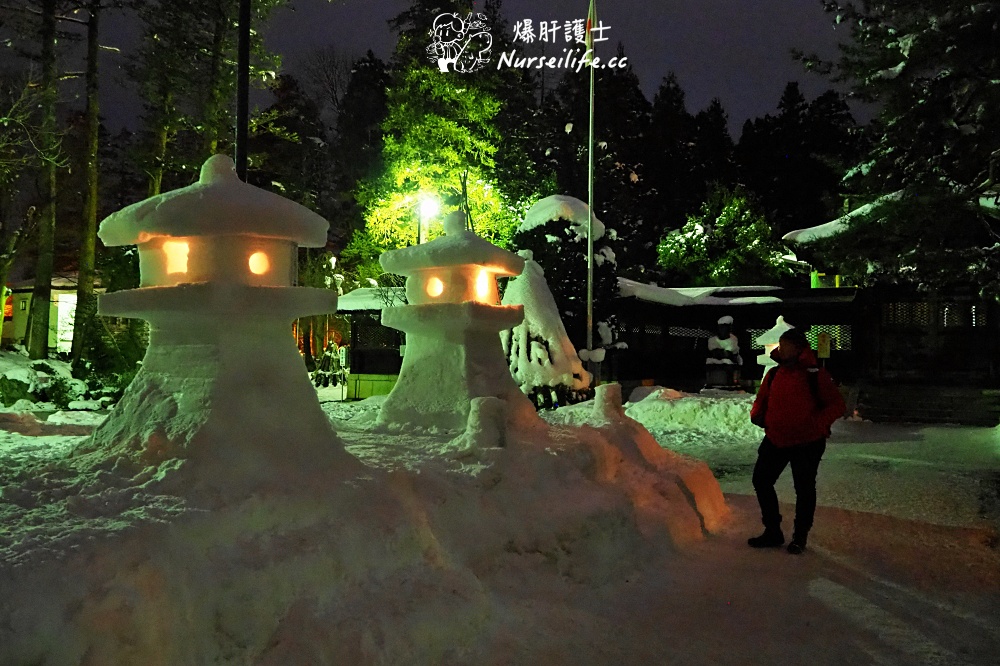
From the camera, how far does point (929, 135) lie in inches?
421

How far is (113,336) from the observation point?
1584cm

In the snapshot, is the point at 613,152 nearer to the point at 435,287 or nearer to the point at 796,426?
the point at 435,287

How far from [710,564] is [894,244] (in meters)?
8.31

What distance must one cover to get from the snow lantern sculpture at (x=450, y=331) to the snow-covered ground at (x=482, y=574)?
78 centimetres

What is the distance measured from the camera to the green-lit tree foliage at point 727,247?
90.1 ft

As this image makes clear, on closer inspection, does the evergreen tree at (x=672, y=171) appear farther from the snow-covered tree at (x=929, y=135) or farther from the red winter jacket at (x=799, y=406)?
the red winter jacket at (x=799, y=406)

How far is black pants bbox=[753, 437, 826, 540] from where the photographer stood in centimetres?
596

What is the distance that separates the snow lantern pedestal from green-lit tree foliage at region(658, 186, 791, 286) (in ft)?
80.2

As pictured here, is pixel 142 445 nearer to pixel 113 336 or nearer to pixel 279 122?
pixel 113 336

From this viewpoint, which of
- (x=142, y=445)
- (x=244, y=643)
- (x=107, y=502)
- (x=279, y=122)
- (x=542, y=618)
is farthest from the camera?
(x=279, y=122)

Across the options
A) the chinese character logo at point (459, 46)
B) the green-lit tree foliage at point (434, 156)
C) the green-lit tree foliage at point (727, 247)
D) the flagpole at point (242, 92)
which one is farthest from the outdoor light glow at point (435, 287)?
the green-lit tree foliage at point (727, 247)

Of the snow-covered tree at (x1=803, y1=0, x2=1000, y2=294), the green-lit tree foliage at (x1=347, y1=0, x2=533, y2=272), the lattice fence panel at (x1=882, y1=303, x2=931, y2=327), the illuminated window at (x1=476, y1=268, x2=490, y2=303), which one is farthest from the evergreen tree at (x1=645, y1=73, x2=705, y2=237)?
the illuminated window at (x1=476, y1=268, x2=490, y2=303)

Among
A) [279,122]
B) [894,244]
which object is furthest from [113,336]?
[279,122]

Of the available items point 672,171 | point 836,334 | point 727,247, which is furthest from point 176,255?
point 672,171
